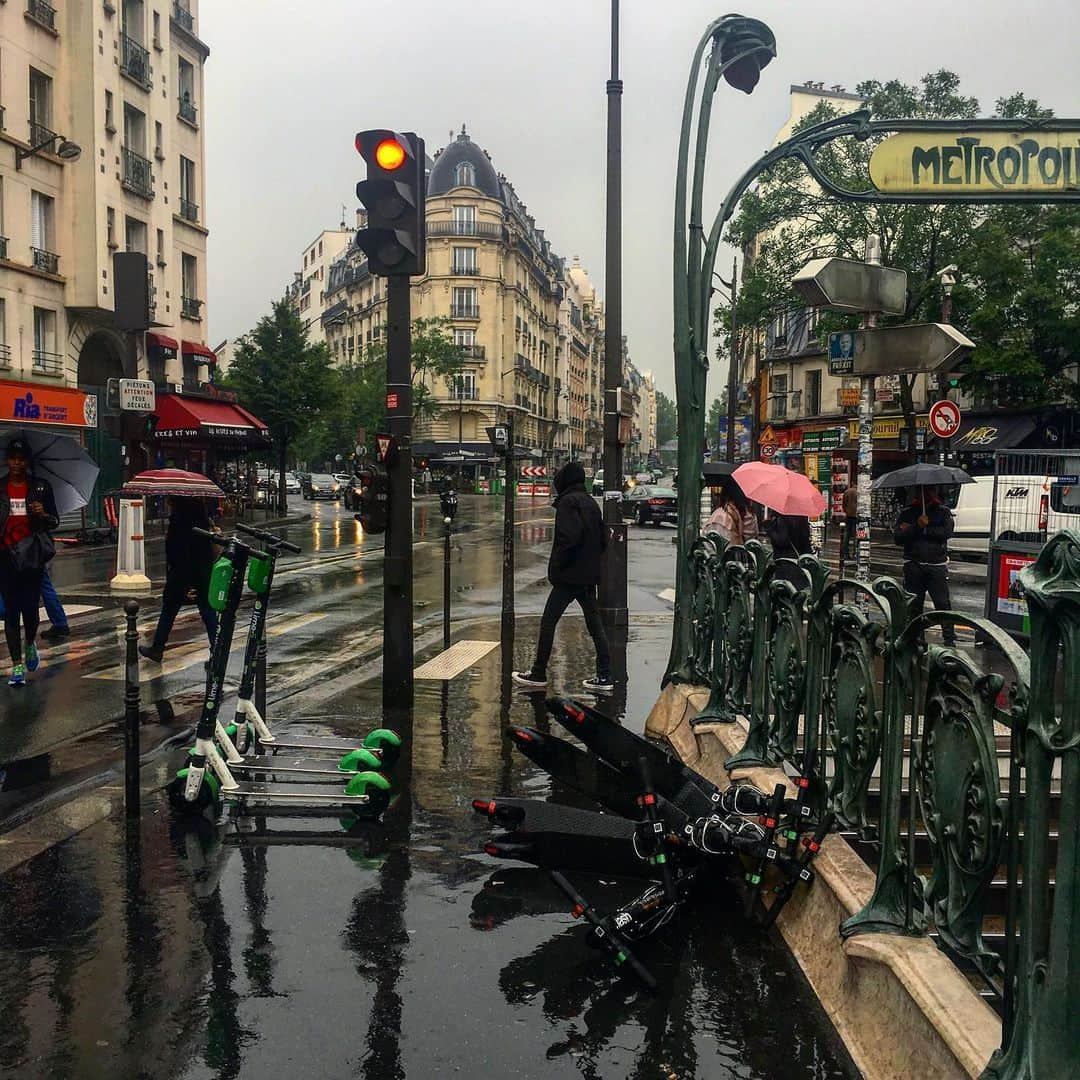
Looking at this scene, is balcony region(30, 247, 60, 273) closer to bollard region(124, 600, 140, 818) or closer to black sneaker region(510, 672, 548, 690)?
black sneaker region(510, 672, 548, 690)

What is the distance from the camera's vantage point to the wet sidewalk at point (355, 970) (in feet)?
10.9

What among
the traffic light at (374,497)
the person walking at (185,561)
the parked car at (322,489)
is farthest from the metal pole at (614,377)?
the parked car at (322,489)

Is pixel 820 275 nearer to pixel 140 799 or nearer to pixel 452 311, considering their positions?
pixel 140 799

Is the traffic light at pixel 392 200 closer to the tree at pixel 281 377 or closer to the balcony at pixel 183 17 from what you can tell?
the balcony at pixel 183 17

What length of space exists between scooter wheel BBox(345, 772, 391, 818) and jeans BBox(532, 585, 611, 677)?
380 cm

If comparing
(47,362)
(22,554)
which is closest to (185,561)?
(22,554)

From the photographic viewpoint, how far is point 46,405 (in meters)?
26.9

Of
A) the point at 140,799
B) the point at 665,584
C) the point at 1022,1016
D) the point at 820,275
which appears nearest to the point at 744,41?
the point at 820,275

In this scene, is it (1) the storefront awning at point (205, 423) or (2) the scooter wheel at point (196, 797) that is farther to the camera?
(1) the storefront awning at point (205, 423)

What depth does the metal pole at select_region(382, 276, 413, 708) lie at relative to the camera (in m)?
7.65

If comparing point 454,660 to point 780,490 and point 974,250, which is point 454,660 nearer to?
point 780,490

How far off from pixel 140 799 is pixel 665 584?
1422cm

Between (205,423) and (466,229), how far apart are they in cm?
5253

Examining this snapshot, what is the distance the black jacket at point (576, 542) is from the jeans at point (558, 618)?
0.35 ft
